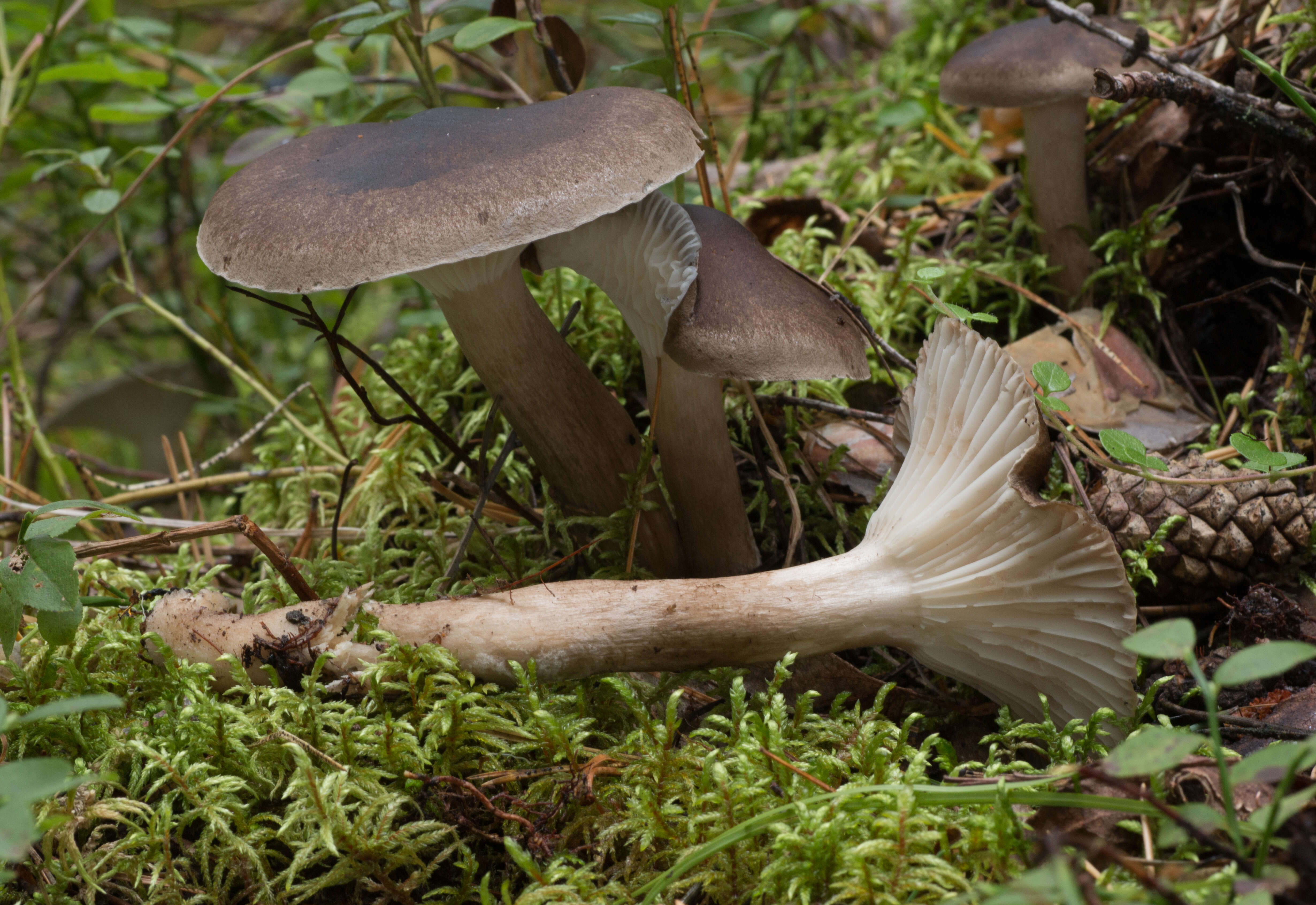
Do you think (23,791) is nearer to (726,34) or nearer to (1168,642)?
(1168,642)

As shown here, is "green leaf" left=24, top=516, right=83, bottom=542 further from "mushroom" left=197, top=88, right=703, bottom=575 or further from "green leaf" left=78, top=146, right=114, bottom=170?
"green leaf" left=78, top=146, right=114, bottom=170

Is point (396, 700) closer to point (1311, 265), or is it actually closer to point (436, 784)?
point (436, 784)

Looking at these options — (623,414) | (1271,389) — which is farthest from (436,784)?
(1271,389)

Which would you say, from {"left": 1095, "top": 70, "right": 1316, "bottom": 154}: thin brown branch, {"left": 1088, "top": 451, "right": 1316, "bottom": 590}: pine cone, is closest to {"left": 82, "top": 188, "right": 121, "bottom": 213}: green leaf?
{"left": 1095, "top": 70, "right": 1316, "bottom": 154}: thin brown branch

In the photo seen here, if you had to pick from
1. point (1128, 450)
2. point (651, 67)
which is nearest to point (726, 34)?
point (651, 67)

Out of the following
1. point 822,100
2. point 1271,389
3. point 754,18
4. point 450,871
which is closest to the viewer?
point 450,871

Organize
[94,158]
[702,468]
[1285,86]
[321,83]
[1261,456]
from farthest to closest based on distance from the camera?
[321,83], [94,158], [702,468], [1285,86], [1261,456]
